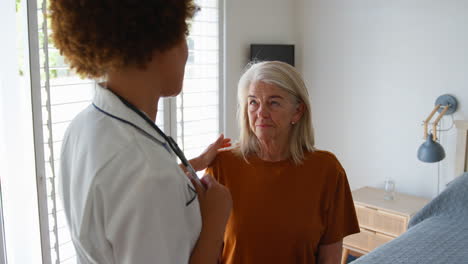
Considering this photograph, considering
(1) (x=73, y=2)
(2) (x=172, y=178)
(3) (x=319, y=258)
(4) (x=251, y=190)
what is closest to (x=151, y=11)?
(1) (x=73, y=2)

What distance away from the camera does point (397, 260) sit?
166 centimetres

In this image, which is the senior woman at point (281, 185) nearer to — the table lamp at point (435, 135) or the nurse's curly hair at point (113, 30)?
the nurse's curly hair at point (113, 30)

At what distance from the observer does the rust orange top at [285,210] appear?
50.7 inches

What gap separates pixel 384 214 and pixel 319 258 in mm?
1408

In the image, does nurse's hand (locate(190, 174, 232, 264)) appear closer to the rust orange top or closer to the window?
the rust orange top

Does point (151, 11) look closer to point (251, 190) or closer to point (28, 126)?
point (251, 190)

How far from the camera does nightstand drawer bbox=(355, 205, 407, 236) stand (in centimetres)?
253

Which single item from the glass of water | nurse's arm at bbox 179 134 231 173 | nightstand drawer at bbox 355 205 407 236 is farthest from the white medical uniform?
the glass of water

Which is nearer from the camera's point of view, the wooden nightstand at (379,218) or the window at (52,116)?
the window at (52,116)

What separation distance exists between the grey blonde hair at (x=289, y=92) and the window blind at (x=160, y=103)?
851 mm

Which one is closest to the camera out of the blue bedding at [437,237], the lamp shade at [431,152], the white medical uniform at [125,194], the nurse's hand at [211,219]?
the white medical uniform at [125,194]

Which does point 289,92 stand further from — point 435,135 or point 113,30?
point 435,135

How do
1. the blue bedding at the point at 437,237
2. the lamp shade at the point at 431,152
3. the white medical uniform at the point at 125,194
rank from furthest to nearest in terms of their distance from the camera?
the lamp shade at the point at 431,152, the blue bedding at the point at 437,237, the white medical uniform at the point at 125,194

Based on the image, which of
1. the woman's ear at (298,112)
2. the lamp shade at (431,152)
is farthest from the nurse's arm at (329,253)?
the lamp shade at (431,152)
